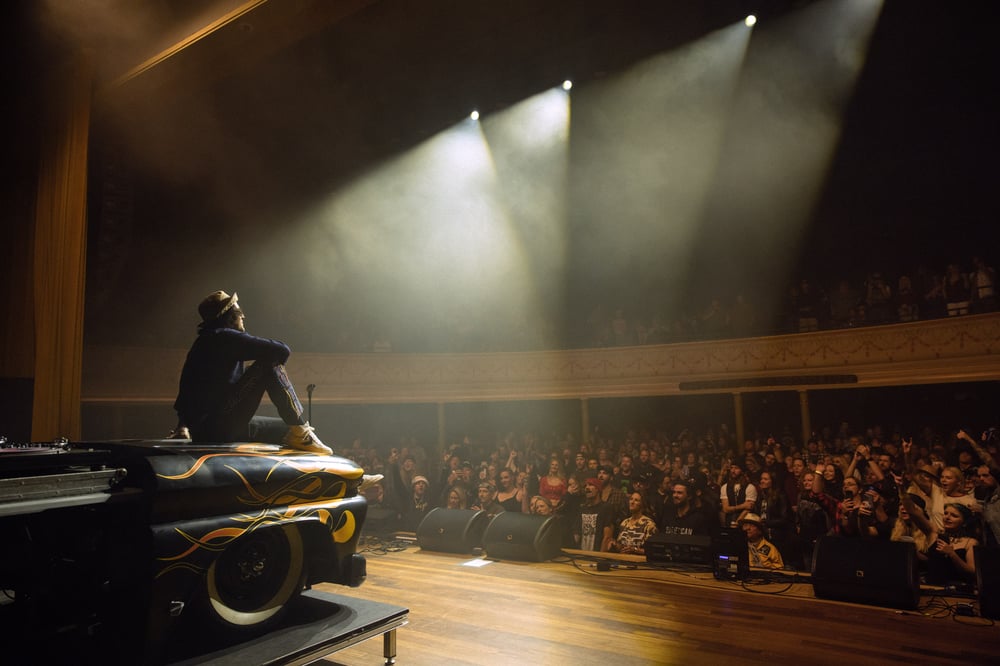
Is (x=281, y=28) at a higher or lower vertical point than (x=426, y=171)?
lower

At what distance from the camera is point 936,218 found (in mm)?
10766

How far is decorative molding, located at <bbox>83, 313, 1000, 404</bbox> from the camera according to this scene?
28.5 feet

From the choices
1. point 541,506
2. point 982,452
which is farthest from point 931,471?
point 541,506

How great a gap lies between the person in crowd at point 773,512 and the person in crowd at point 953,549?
4.06ft

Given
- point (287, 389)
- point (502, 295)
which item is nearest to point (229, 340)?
point (287, 389)

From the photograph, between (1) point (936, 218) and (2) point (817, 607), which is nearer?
(2) point (817, 607)

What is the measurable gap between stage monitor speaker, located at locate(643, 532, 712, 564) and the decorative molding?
15.0 feet

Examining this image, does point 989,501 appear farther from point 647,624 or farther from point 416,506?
point 416,506

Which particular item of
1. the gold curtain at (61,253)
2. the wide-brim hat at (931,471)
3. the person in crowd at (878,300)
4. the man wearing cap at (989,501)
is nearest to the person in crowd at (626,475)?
the wide-brim hat at (931,471)

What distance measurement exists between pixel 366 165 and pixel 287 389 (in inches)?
343

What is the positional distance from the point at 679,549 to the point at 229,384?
4836 millimetres

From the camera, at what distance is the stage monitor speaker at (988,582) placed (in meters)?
4.38

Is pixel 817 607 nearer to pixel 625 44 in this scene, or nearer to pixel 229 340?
pixel 229 340

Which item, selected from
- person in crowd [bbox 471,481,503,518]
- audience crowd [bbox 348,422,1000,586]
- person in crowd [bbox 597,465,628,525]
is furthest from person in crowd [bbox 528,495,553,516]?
person in crowd [bbox 597,465,628,525]
